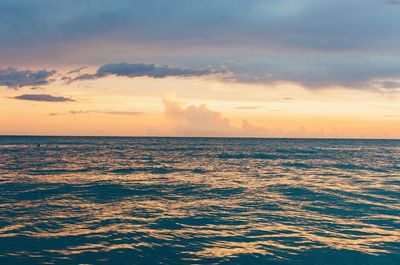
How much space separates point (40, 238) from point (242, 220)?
11887 millimetres

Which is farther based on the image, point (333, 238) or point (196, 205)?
point (196, 205)

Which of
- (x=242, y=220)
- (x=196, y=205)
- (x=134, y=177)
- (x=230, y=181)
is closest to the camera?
(x=242, y=220)

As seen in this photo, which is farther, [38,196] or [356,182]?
[356,182]

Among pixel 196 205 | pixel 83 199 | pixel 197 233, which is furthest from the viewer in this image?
pixel 83 199

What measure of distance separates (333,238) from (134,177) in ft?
99.6

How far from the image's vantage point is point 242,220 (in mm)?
23188

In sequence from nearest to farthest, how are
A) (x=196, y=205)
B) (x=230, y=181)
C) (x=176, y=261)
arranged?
1. (x=176, y=261)
2. (x=196, y=205)
3. (x=230, y=181)

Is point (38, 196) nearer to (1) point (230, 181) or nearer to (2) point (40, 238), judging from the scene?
(2) point (40, 238)

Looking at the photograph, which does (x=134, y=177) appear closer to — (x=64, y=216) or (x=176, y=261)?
(x=64, y=216)

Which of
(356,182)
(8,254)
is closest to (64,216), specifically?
(8,254)

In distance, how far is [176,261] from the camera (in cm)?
1616

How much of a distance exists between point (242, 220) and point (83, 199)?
14.1m

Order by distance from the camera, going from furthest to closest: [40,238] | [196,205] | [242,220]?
[196,205]
[242,220]
[40,238]

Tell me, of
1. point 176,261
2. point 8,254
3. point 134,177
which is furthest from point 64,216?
point 134,177
